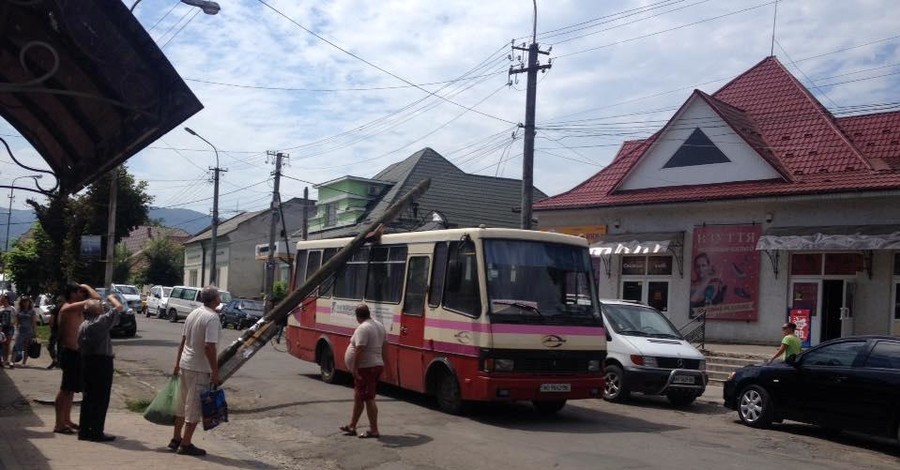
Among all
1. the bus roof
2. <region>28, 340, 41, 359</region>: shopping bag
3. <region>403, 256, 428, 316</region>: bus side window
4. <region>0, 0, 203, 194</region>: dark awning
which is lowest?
<region>28, 340, 41, 359</region>: shopping bag

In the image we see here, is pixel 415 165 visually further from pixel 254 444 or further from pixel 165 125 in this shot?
pixel 165 125

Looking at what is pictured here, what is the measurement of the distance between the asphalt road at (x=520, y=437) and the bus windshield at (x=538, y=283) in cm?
153

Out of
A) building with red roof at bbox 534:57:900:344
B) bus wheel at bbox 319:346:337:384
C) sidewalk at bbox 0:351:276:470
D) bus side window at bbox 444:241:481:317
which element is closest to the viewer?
sidewalk at bbox 0:351:276:470

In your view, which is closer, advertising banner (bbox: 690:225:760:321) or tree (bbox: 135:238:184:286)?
advertising banner (bbox: 690:225:760:321)

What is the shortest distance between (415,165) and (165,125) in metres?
39.6

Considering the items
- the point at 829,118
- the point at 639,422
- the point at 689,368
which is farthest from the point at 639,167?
the point at 639,422

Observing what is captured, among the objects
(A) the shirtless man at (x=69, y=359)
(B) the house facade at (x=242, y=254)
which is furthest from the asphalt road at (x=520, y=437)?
(B) the house facade at (x=242, y=254)

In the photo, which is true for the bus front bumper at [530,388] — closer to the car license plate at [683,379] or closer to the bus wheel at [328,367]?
the car license plate at [683,379]

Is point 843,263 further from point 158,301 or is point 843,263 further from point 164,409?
point 158,301

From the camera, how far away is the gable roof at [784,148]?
74.6ft

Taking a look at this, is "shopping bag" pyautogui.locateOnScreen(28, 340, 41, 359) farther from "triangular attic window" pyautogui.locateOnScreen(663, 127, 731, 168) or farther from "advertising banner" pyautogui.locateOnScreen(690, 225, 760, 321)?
"triangular attic window" pyautogui.locateOnScreen(663, 127, 731, 168)

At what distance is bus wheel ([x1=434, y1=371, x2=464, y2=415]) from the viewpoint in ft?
39.3

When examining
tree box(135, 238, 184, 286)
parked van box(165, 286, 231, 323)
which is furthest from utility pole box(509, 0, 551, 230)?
tree box(135, 238, 184, 286)

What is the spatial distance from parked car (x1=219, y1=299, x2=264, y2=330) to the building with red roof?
48.5 feet
